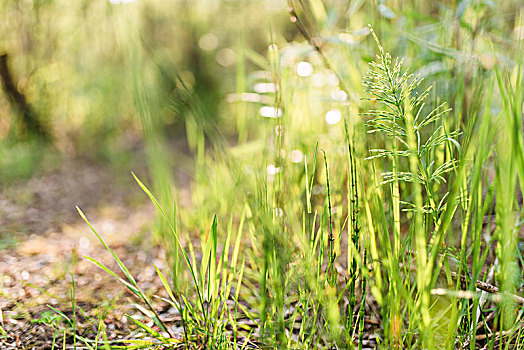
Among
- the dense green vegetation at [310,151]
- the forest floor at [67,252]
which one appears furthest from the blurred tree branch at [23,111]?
the forest floor at [67,252]

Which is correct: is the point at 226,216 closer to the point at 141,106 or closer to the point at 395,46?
the point at 395,46

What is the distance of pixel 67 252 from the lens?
1.14 m

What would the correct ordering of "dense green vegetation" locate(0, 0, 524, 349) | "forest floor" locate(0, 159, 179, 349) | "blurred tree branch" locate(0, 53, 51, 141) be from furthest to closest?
"blurred tree branch" locate(0, 53, 51, 141) < "forest floor" locate(0, 159, 179, 349) < "dense green vegetation" locate(0, 0, 524, 349)

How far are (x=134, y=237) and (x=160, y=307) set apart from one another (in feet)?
1.63

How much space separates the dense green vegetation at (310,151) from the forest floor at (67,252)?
7 centimetres

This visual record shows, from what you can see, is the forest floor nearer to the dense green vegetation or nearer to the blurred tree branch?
the dense green vegetation

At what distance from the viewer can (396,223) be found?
1.85 feet

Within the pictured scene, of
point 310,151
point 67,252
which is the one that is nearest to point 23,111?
point 67,252

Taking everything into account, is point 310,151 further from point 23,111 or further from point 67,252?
point 23,111

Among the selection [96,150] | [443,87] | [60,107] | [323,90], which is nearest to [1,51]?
[60,107]

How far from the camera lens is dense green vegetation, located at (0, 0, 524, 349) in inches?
19.1

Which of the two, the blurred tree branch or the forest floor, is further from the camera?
the blurred tree branch

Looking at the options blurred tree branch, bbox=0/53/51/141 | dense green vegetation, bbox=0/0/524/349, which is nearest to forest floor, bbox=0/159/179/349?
dense green vegetation, bbox=0/0/524/349

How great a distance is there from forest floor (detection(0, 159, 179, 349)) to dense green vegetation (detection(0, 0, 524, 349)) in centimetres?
7
